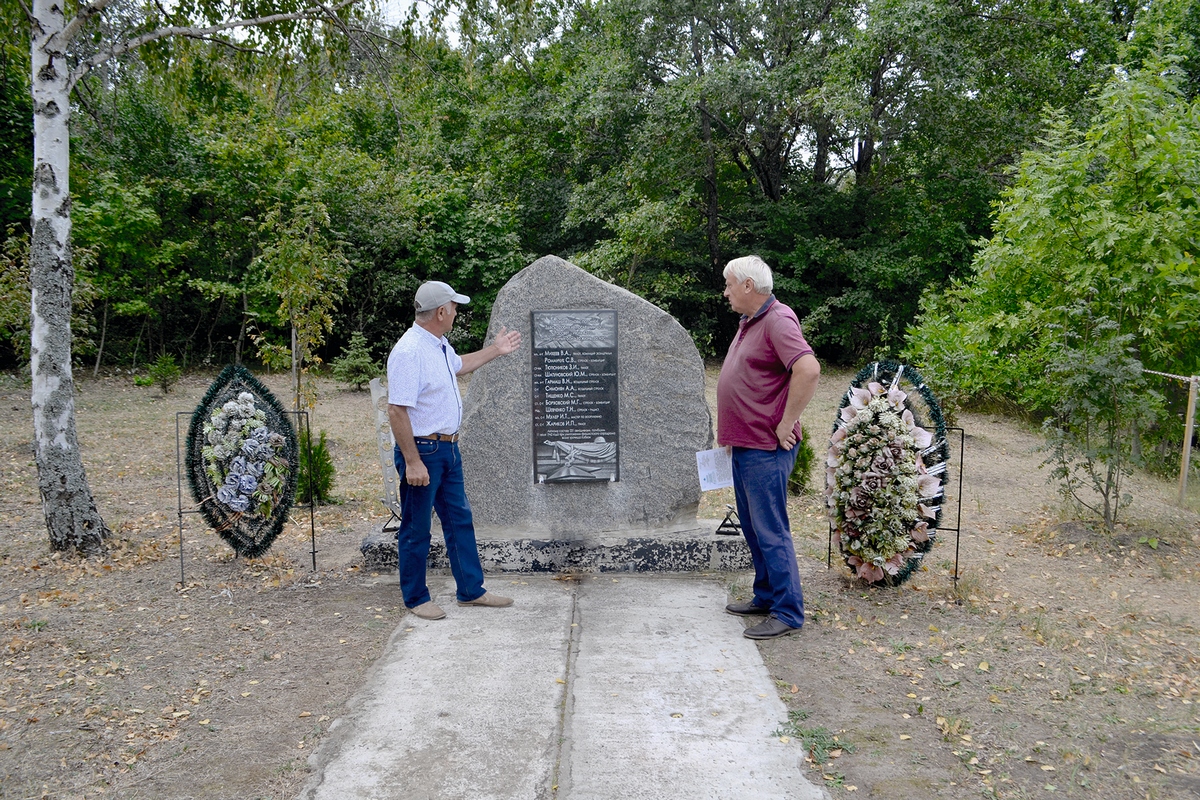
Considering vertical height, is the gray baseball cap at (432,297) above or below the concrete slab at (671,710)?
above

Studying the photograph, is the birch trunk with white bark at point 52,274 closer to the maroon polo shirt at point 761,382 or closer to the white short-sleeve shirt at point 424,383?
the white short-sleeve shirt at point 424,383

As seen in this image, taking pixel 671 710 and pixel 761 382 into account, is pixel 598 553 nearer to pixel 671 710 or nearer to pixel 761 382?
pixel 761 382

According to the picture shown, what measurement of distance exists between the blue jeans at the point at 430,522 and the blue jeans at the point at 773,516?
4.82 feet

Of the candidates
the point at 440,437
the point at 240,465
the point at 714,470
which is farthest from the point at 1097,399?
the point at 240,465

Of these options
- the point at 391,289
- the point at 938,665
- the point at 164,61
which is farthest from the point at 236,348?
the point at 938,665

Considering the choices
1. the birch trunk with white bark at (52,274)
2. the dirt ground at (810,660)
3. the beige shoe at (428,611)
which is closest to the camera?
the dirt ground at (810,660)

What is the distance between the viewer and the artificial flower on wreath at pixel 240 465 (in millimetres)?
5273

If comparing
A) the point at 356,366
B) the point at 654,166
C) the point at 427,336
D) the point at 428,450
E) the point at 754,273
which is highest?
the point at 654,166

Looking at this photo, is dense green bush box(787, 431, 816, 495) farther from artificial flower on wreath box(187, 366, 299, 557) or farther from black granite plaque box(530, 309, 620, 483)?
artificial flower on wreath box(187, 366, 299, 557)

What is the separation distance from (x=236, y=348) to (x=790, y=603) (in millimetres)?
14885

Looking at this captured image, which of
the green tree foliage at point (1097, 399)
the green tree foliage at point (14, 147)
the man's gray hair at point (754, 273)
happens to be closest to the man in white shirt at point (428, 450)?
the man's gray hair at point (754, 273)

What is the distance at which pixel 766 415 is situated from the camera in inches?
167

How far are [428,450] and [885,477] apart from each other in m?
2.51

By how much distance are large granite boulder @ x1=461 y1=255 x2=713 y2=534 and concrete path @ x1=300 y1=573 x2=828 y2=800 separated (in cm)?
81
